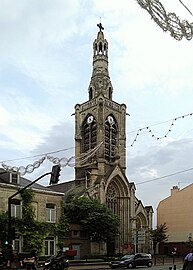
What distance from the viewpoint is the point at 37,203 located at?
4772cm

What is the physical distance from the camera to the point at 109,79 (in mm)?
85938

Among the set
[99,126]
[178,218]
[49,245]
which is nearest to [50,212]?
[49,245]

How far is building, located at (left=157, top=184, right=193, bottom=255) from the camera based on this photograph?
73.6 metres

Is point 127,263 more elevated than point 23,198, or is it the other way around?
point 23,198

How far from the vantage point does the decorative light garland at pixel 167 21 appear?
396 inches

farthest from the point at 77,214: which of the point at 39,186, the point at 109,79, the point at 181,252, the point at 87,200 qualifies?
the point at 109,79

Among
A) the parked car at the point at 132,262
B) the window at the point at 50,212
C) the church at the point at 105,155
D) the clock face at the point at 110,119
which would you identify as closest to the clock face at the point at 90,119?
the church at the point at 105,155

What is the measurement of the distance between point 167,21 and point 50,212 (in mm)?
40625

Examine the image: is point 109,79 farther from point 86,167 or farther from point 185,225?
point 185,225

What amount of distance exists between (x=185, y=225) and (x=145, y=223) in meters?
7.10

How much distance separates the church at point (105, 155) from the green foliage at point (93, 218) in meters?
7.32

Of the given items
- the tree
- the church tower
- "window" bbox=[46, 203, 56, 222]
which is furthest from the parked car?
the tree

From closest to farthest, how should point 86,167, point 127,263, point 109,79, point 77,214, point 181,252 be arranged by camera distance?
point 127,263 < point 77,214 < point 181,252 < point 86,167 < point 109,79

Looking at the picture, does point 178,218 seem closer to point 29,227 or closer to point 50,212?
point 50,212
